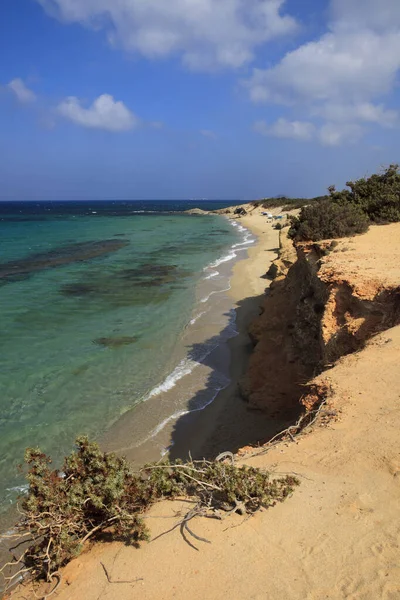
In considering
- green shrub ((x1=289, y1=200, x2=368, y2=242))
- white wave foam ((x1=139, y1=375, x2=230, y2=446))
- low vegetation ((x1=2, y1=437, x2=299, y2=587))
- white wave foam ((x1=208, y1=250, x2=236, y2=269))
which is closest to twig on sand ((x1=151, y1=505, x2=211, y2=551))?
low vegetation ((x1=2, y1=437, x2=299, y2=587))

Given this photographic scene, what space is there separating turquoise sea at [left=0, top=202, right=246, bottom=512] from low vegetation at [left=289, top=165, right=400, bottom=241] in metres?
5.89

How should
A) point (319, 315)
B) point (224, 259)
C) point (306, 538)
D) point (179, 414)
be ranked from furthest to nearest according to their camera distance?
point (224, 259) < point (179, 414) < point (319, 315) < point (306, 538)

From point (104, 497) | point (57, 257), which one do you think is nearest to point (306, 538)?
point (104, 497)

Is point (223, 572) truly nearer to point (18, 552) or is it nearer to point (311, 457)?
point (311, 457)

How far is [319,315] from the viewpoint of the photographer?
9.06m

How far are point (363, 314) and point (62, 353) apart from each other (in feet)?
31.0

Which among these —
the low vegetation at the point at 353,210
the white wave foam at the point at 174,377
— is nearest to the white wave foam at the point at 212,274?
the low vegetation at the point at 353,210

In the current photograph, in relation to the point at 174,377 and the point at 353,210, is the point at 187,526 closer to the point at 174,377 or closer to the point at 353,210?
the point at 174,377

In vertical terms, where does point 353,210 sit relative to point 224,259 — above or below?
above

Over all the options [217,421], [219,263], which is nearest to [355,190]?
[219,263]

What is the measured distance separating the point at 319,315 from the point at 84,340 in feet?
28.5

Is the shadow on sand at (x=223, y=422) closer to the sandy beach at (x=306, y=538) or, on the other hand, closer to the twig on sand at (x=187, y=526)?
the sandy beach at (x=306, y=538)

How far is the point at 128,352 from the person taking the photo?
13258 millimetres

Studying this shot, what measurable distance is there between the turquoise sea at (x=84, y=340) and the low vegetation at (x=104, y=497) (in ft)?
11.8
